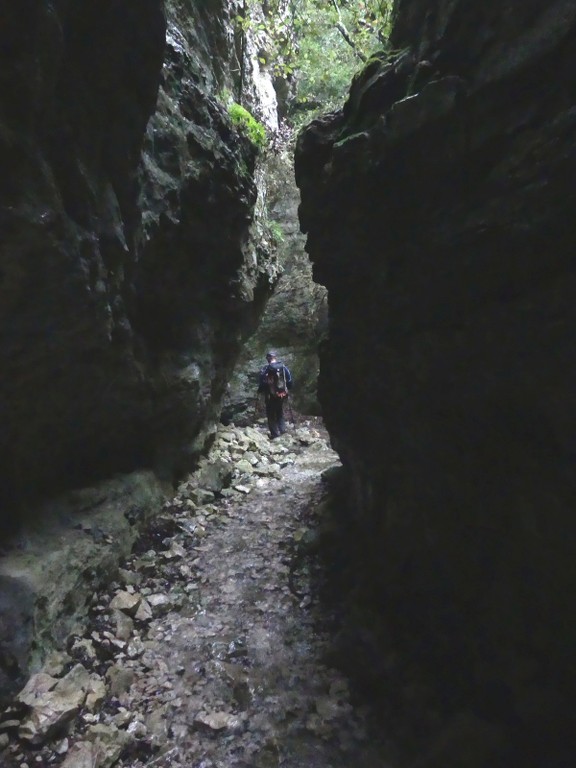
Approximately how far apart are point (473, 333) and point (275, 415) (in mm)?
10545

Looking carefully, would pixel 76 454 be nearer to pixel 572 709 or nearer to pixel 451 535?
pixel 451 535

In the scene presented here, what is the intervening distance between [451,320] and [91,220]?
4.04m

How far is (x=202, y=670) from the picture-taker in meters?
5.35

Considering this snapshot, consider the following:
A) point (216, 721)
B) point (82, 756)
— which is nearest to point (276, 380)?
point (216, 721)

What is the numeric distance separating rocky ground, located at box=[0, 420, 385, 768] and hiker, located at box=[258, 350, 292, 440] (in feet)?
18.0

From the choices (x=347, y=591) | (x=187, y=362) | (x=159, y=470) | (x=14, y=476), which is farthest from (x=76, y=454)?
(x=347, y=591)

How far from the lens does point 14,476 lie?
5.46 m

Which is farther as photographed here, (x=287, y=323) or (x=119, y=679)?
(x=287, y=323)

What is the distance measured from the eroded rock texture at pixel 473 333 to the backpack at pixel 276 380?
7.95 meters

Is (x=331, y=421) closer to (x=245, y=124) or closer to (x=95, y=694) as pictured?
(x=95, y=694)

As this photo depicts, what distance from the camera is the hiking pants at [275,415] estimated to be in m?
14.0

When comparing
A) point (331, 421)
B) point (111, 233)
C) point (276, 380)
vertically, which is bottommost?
point (331, 421)

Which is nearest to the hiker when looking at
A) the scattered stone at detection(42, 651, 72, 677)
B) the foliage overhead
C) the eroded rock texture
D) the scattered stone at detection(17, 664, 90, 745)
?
the foliage overhead

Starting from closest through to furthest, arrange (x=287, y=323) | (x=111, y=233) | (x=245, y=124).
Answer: (x=111, y=233) < (x=245, y=124) < (x=287, y=323)
